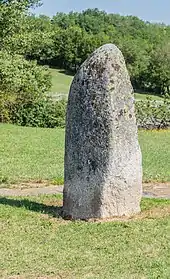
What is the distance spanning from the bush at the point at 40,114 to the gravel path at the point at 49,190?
20.4 m

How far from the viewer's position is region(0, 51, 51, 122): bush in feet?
92.2

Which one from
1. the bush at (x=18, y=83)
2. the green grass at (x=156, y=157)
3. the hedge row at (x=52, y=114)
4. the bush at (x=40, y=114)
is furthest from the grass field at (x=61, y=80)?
the green grass at (x=156, y=157)

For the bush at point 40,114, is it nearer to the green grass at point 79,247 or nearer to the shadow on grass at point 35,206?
the shadow on grass at point 35,206

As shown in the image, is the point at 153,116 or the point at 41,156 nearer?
the point at 41,156

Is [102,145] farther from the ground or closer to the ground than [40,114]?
farther from the ground

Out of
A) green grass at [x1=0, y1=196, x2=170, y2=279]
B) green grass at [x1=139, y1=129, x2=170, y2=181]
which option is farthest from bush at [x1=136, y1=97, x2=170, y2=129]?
green grass at [x1=0, y1=196, x2=170, y2=279]

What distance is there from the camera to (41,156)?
18719 mm

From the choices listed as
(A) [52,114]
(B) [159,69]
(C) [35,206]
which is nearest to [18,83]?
(A) [52,114]

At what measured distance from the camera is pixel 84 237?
7.79 meters

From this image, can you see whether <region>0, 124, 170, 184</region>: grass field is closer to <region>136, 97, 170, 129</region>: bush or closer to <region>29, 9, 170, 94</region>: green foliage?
<region>136, 97, 170, 129</region>: bush

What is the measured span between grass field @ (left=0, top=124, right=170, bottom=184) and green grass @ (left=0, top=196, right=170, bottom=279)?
508 centimetres

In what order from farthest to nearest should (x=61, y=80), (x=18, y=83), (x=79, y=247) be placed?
(x=61, y=80) < (x=18, y=83) < (x=79, y=247)

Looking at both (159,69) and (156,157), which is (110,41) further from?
(156,157)

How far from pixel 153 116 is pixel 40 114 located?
22.6 ft
